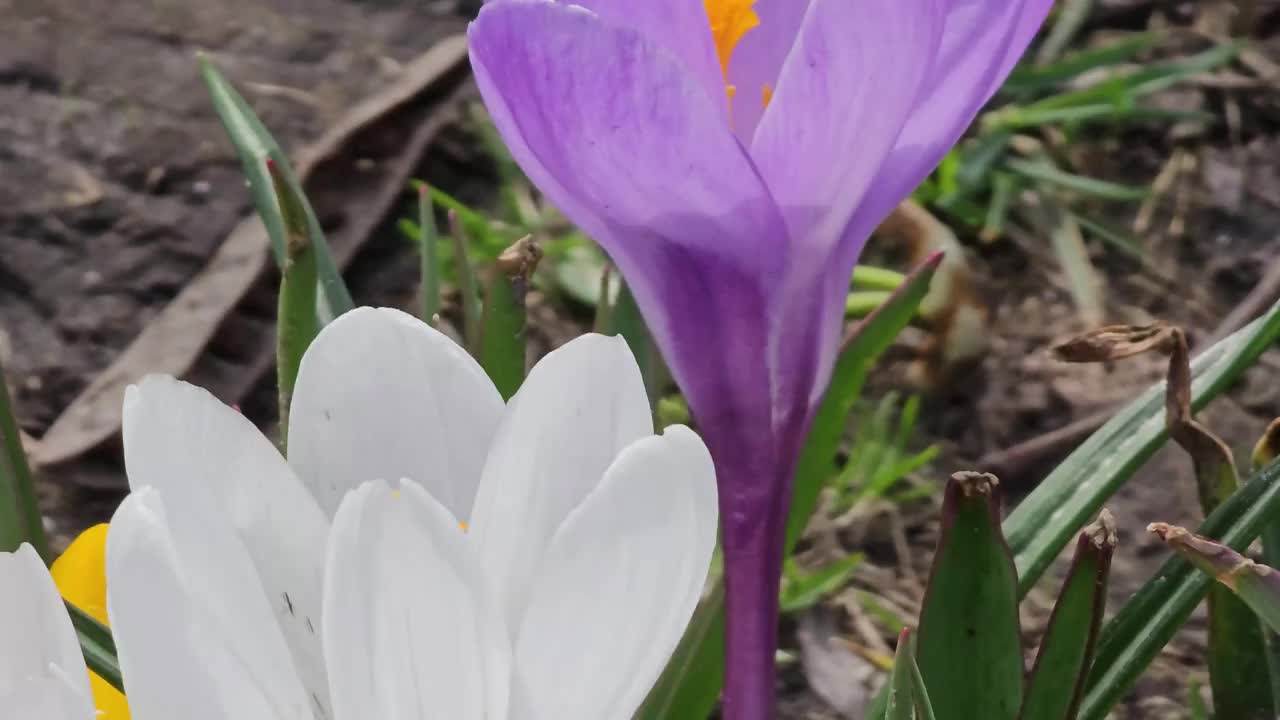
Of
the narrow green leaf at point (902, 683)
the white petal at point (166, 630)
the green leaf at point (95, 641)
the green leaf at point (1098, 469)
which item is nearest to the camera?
the white petal at point (166, 630)

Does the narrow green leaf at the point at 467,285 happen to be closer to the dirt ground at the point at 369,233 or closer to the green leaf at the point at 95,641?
the green leaf at the point at 95,641

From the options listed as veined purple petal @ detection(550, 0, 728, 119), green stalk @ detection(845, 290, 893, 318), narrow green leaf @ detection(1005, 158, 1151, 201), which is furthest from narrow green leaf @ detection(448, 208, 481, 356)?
narrow green leaf @ detection(1005, 158, 1151, 201)

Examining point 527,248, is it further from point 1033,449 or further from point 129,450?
point 1033,449

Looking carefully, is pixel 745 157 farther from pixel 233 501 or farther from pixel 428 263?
pixel 428 263

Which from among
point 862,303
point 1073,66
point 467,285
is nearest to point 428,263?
point 467,285

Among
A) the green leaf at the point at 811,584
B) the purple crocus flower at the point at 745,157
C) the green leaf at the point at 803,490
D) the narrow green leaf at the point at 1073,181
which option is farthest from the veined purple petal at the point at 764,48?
the narrow green leaf at the point at 1073,181

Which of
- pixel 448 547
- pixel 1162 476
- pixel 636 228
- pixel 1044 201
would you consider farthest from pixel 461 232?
pixel 1044 201

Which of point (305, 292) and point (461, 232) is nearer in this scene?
point (305, 292)
